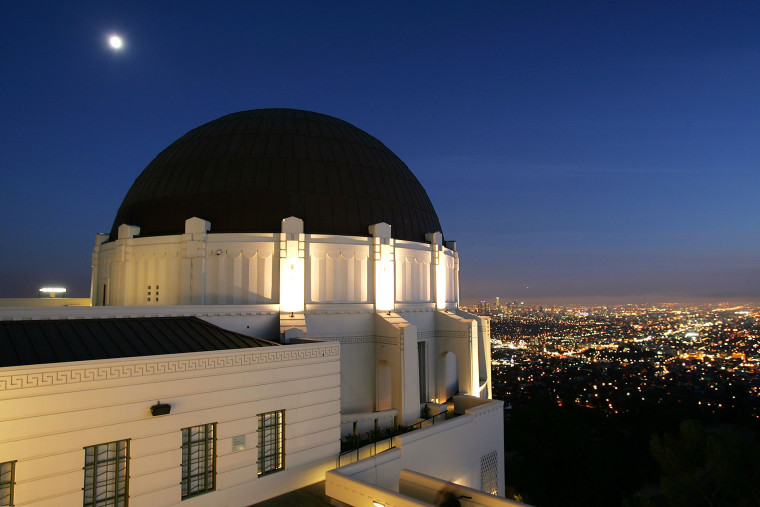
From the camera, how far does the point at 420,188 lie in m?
26.2

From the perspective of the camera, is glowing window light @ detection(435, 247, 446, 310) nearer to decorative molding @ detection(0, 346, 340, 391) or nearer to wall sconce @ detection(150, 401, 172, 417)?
decorative molding @ detection(0, 346, 340, 391)

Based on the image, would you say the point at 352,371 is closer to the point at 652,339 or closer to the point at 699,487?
the point at 699,487

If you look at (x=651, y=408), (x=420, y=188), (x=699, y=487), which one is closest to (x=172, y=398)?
(x=420, y=188)

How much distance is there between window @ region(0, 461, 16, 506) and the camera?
858 cm

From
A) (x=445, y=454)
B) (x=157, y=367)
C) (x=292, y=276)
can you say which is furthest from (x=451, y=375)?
(x=157, y=367)

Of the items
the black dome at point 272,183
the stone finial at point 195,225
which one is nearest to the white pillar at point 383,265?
the black dome at point 272,183

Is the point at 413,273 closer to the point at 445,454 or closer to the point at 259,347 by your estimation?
the point at 445,454

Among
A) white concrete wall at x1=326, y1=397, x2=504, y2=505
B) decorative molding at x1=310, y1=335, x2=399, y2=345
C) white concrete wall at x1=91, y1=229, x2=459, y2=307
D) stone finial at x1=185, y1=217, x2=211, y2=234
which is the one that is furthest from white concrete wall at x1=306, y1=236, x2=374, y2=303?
white concrete wall at x1=326, y1=397, x2=504, y2=505

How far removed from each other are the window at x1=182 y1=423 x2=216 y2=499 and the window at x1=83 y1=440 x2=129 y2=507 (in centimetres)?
132

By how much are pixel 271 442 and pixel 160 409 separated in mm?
3383

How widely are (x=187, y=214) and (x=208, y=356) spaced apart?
10.1 m

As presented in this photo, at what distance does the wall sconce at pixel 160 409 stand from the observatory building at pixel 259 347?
0.14ft

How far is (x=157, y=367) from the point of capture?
416 inches

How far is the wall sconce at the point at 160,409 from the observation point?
33.6 feet
